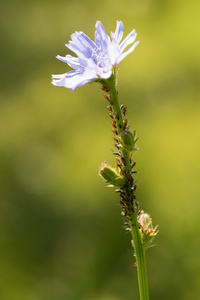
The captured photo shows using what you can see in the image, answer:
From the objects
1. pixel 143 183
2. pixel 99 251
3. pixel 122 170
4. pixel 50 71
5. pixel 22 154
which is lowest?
pixel 122 170

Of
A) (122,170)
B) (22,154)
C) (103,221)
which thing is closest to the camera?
(122,170)

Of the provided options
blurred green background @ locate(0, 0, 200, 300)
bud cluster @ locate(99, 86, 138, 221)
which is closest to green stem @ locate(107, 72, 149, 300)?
bud cluster @ locate(99, 86, 138, 221)

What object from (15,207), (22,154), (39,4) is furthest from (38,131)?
(39,4)

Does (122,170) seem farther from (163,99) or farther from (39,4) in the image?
(39,4)

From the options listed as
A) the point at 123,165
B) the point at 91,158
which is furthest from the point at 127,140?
the point at 91,158

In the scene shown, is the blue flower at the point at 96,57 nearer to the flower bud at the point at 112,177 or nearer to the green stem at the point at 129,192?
the green stem at the point at 129,192

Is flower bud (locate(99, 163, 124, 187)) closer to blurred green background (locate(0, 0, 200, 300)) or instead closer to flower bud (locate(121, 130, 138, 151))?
flower bud (locate(121, 130, 138, 151))

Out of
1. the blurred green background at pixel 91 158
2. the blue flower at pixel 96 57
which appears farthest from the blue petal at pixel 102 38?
the blurred green background at pixel 91 158

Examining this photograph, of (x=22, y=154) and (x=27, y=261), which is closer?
(x=27, y=261)

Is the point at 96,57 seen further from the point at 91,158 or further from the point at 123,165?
the point at 91,158
